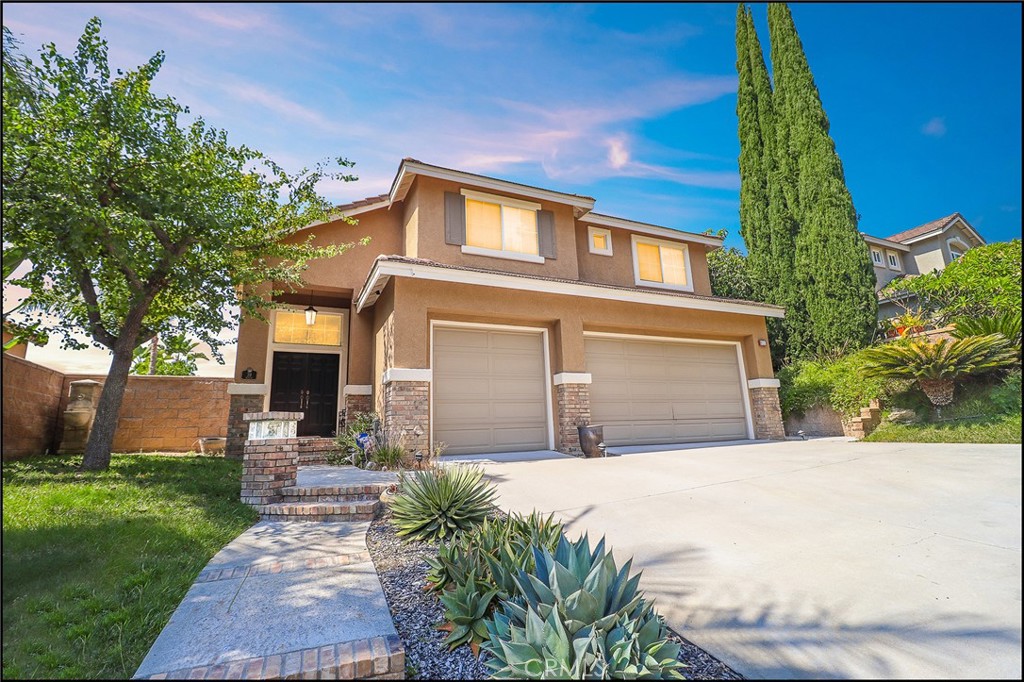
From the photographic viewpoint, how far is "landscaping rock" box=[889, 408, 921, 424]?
2.74 m

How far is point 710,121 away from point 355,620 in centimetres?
472

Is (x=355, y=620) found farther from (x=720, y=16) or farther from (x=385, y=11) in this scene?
(x=385, y=11)

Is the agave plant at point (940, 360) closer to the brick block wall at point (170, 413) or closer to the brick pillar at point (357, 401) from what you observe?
the brick pillar at point (357, 401)

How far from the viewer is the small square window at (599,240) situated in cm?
1180

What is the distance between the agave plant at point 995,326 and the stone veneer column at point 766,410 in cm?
1002

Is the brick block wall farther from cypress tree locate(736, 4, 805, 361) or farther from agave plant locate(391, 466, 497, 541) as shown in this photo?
cypress tree locate(736, 4, 805, 361)

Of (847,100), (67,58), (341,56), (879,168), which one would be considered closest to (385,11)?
(341,56)

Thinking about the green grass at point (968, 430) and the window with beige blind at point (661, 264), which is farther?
the window with beige blind at point (661, 264)

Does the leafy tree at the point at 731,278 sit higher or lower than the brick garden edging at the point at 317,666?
higher

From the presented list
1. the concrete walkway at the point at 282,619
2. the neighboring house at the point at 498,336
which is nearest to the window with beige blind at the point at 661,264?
the neighboring house at the point at 498,336

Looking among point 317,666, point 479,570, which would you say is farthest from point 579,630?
point 317,666

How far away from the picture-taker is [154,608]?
2748 mm

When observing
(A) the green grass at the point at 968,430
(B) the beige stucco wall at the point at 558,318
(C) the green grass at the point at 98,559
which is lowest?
(C) the green grass at the point at 98,559

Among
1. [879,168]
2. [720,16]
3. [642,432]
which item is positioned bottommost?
[642,432]
